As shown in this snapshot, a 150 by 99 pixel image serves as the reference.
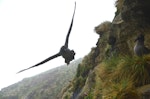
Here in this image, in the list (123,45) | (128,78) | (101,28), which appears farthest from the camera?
(101,28)

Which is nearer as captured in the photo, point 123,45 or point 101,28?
point 123,45

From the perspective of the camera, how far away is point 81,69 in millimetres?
21219

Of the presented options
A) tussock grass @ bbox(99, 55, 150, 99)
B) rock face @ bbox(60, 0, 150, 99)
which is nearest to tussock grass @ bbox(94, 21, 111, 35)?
rock face @ bbox(60, 0, 150, 99)

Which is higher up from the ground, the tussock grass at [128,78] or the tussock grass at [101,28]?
the tussock grass at [128,78]

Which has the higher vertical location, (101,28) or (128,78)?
(128,78)

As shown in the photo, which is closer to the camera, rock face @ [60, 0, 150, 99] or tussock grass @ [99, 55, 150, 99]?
tussock grass @ [99, 55, 150, 99]

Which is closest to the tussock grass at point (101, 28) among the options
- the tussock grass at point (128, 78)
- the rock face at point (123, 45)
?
the rock face at point (123, 45)

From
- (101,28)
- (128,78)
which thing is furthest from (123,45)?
(128,78)

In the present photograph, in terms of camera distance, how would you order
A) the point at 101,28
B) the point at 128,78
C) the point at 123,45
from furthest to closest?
1. the point at 101,28
2. the point at 123,45
3. the point at 128,78

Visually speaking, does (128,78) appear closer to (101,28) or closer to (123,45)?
(123,45)

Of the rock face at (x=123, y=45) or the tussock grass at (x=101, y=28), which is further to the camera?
the tussock grass at (x=101, y=28)

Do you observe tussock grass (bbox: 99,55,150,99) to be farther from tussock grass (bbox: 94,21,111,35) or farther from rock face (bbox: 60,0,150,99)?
tussock grass (bbox: 94,21,111,35)

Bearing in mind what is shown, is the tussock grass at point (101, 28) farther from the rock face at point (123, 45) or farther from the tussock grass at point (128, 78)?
the tussock grass at point (128, 78)

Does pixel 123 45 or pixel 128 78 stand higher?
pixel 128 78
